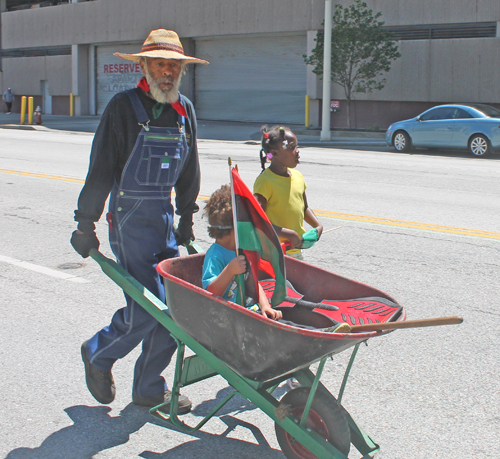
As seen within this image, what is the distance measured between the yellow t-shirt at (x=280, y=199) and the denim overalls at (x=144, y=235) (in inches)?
27.2

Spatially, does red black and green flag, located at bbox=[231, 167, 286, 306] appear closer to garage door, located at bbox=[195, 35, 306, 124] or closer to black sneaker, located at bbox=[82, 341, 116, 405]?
black sneaker, located at bbox=[82, 341, 116, 405]

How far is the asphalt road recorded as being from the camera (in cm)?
341

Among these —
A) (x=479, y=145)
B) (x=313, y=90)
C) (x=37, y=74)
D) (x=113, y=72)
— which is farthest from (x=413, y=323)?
(x=37, y=74)

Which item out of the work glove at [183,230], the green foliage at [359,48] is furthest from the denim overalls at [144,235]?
the green foliage at [359,48]

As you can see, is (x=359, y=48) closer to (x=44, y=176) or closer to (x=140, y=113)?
(x=44, y=176)

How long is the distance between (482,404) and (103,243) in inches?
192

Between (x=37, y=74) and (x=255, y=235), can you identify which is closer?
(x=255, y=235)

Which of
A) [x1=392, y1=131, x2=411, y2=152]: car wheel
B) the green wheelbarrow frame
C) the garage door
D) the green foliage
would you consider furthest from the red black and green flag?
the garage door

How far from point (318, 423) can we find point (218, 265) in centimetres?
86

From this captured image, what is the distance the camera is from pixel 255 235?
3.07 meters

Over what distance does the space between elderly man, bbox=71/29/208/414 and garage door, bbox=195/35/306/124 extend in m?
27.4

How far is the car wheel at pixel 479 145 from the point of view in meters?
18.5

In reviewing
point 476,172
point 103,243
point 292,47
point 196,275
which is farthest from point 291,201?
point 292,47

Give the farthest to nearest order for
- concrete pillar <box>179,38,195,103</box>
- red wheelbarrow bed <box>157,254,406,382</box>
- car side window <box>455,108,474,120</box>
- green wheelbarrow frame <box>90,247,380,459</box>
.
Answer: concrete pillar <box>179,38,195,103</box>
car side window <box>455,108,474,120</box>
green wheelbarrow frame <box>90,247,380,459</box>
red wheelbarrow bed <box>157,254,406,382</box>
